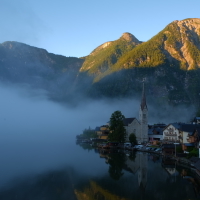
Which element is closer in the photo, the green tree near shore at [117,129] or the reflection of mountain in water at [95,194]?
the reflection of mountain in water at [95,194]

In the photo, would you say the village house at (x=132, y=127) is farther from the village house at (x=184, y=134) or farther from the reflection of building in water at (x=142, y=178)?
the reflection of building in water at (x=142, y=178)

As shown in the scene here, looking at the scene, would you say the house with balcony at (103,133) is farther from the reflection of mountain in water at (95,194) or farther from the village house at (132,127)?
the reflection of mountain in water at (95,194)

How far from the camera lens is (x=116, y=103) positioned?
621 feet

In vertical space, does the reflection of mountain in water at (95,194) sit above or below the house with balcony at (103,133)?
below

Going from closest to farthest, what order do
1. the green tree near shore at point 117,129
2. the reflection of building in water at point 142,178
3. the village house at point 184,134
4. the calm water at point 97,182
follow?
1. the calm water at point 97,182
2. the reflection of building in water at point 142,178
3. the village house at point 184,134
4. the green tree near shore at point 117,129

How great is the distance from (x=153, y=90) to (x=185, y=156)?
411 ft

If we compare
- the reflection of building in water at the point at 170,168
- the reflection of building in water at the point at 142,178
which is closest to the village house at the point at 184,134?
the reflection of building in water at the point at 170,168

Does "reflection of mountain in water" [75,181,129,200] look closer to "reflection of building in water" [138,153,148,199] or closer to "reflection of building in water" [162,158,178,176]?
"reflection of building in water" [138,153,148,199]

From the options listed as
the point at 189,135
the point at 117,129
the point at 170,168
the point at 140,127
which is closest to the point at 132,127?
the point at 140,127

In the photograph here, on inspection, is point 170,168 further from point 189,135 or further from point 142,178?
point 189,135

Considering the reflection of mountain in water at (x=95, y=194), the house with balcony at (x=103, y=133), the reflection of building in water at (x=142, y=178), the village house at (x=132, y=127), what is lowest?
the reflection of mountain in water at (x=95, y=194)

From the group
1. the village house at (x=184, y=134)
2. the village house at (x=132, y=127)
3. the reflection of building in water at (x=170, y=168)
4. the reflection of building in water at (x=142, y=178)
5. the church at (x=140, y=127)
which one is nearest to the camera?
the reflection of building in water at (x=142, y=178)

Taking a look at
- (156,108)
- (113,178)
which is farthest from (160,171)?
(156,108)

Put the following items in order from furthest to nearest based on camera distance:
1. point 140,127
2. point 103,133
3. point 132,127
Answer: point 103,133
point 132,127
point 140,127
